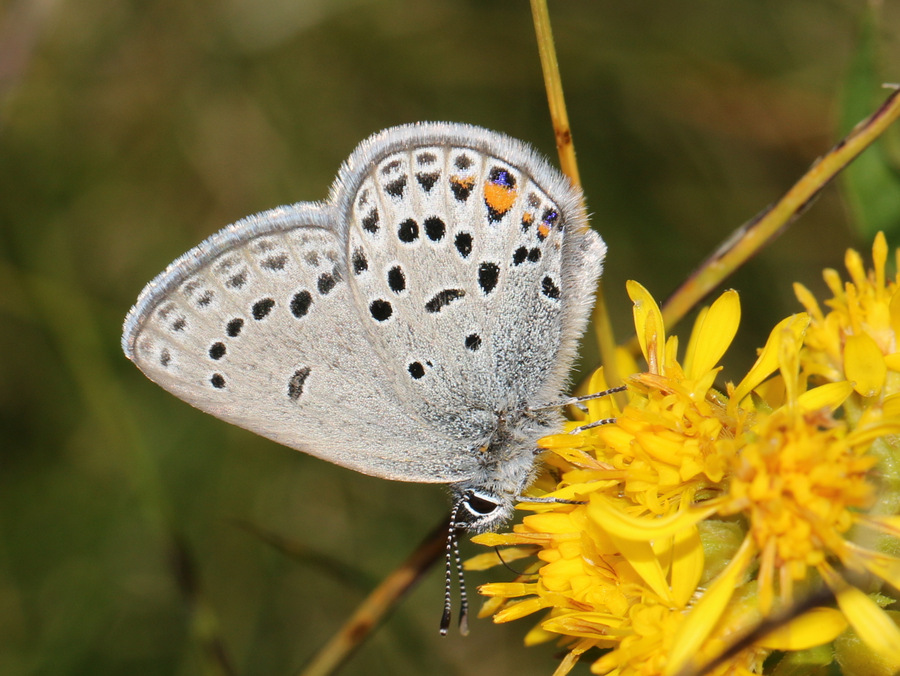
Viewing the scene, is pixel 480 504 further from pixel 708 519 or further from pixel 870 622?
pixel 870 622

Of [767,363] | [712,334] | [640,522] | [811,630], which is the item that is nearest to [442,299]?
[712,334]

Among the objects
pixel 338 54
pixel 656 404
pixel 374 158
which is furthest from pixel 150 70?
pixel 656 404

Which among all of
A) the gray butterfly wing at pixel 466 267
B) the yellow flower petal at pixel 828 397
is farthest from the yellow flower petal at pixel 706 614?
the gray butterfly wing at pixel 466 267

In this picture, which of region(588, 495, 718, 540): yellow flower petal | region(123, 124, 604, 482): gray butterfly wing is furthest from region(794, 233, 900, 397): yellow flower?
region(123, 124, 604, 482): gray butterfly wing

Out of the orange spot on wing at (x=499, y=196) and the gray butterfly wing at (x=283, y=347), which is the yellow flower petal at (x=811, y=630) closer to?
the gray butterfly wing at (x=283, y=347)

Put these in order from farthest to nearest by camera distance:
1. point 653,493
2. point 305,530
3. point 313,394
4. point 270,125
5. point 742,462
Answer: point 270,125, point 305,530, point 313,394, point 653,493, point 742,462

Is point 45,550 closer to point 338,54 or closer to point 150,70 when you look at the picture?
point 150,70
